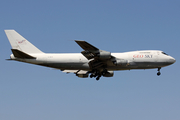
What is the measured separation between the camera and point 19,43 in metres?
50.3

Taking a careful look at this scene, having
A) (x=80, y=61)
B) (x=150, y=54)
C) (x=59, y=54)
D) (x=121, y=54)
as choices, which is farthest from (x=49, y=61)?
(x=150, y=54)

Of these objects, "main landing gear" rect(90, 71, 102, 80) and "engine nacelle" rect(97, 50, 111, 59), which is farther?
"main landing gear" rect(90, 71, 102, 80)

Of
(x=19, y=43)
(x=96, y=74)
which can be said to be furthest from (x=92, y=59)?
(x=19, y=43)

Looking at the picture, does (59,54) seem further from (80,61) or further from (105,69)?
(105,69)

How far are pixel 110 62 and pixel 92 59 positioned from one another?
3133mm

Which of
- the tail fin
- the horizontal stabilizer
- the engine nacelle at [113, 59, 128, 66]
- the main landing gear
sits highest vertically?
the tail fin

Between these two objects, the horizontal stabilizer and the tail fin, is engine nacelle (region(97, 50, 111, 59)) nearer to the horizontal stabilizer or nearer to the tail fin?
the horizontal stabilizer

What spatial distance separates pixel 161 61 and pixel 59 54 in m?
17.7

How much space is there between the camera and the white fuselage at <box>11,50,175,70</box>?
47500 millimetres

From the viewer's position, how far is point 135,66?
160 ft

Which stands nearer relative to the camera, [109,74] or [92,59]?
[92,59]

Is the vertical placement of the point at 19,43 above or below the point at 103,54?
above

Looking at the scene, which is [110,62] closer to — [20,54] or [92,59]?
[92,59]

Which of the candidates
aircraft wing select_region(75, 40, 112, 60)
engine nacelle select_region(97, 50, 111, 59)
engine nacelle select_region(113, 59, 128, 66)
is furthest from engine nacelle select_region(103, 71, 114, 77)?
engine nacelle select_region(97, 50, 111, 59)
